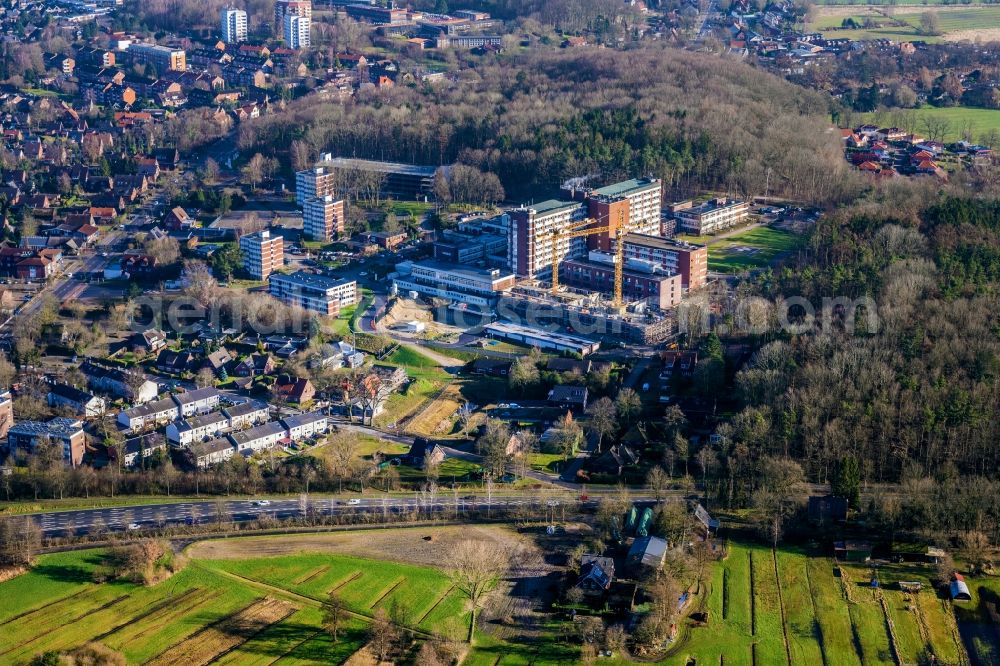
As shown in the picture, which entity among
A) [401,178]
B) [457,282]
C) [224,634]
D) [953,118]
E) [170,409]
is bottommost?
[224,634]

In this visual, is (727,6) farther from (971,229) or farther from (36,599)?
(36,599)

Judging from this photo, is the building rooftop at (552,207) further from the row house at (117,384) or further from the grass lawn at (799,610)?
the grass lawn at (799,610)

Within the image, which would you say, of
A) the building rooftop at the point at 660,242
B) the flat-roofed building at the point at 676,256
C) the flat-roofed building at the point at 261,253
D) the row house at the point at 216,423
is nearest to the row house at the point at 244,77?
the flat-roofed building at the point at 261,253

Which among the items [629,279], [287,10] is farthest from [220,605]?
[287,10]

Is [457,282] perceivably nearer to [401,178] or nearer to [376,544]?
[401,178]

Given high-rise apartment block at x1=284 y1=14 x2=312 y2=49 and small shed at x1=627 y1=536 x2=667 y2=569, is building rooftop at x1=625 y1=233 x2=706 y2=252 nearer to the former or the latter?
small shed at x1=627 y1=536 x2=667 y2=569
